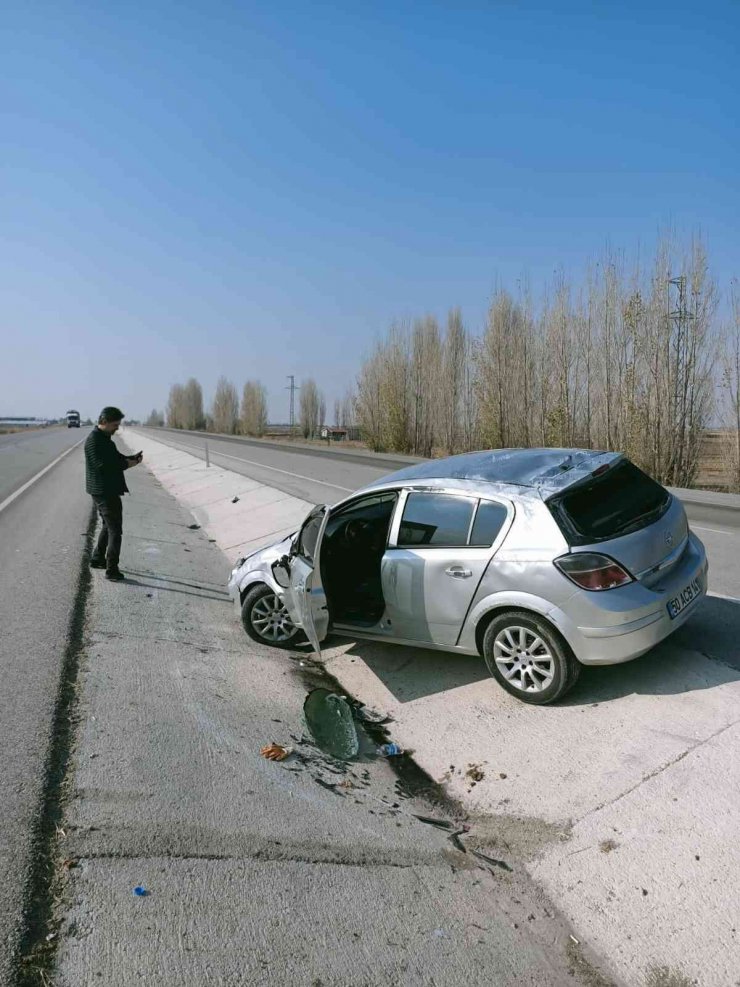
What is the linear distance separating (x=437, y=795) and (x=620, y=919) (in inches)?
47.8

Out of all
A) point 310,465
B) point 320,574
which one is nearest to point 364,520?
point 320,574

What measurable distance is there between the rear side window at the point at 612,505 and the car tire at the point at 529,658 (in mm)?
621

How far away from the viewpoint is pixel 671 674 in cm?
457

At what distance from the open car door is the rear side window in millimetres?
1732

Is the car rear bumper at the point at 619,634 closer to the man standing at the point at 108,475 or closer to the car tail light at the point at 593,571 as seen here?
the car tail light at the point at 593,571

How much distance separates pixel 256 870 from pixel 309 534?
2912 millimetres

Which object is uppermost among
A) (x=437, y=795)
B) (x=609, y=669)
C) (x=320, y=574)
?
(x=320, y=574)

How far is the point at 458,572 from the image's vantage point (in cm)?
484

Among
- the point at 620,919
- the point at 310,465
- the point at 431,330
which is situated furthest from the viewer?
Result: the point at 431,330

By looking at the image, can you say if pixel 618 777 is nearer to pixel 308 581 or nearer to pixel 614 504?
pixel 614 504

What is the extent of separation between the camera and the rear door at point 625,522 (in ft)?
14.6

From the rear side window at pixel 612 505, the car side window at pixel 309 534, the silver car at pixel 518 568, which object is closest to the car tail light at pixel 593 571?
the silver car at pixel 518 568

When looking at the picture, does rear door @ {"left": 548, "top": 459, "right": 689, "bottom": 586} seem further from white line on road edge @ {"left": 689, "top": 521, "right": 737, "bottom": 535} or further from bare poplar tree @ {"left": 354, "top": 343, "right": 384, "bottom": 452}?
bare poplar tree @ {"left": 354, "top": 343, "right": 384, "bottom": 452}

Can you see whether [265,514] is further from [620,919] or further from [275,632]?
[620,919]
